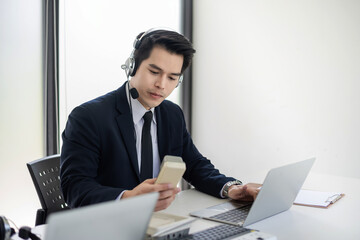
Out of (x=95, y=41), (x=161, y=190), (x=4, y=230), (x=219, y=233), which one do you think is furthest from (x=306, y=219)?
(x=95, y=41)

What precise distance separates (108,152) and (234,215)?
57cm

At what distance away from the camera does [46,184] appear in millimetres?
1870

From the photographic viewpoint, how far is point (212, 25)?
3.96m

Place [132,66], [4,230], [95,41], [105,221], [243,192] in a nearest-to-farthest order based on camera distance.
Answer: [105,221] < [4,230] < [243,192] < [132,66] < [95,41]

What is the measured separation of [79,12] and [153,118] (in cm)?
164

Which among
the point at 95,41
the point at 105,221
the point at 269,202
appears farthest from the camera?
the point at 95,41

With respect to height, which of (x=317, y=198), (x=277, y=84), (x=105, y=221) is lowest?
(x=317, y=198)

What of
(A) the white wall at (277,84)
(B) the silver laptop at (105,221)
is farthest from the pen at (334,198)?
(A) the white wall at (277,84)

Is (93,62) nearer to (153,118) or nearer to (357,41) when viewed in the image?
(153,118)

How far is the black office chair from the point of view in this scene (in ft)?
6.00

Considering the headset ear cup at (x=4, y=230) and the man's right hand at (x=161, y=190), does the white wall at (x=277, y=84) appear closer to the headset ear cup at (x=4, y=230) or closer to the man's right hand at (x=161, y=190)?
the man's right hand at (x=161, y=190)

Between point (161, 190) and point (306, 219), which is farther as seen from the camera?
point (306, 219)

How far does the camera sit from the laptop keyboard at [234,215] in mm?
1463

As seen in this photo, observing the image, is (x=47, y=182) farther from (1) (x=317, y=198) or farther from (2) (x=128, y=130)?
(1) (x=317, y=198)
